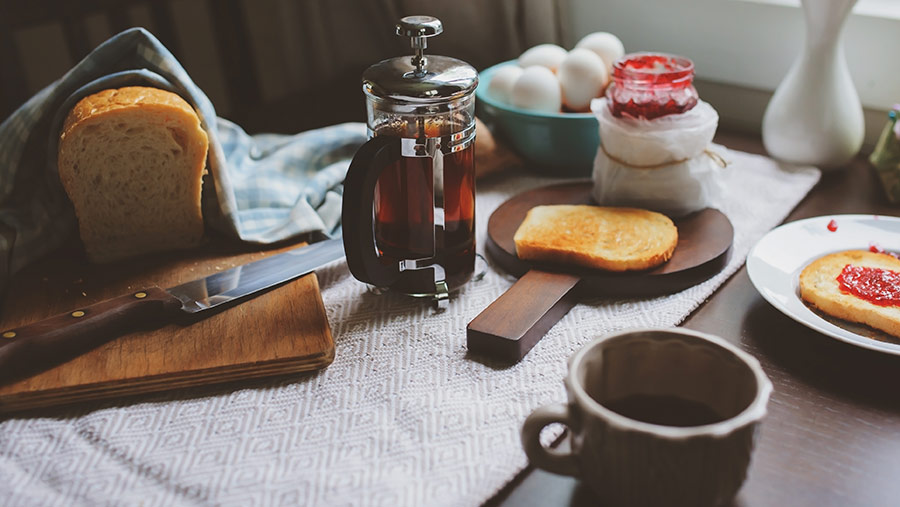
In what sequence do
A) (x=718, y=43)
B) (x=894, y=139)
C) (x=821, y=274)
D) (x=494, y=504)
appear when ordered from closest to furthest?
1. (x=494, y=504)
2. (x=821, y=274)
3. (x=894, y=139)
4. (x=718, y=43)

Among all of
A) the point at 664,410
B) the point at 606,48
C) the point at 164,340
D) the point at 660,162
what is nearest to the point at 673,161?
the point at 660,162

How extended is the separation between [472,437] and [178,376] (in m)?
0.31

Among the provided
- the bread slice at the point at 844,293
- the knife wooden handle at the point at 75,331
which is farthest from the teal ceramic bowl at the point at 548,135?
the knife wooden handle at the point at 75,331

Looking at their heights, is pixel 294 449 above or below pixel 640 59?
below

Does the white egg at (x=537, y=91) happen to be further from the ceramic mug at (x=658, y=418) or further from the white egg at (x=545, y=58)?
the ceramic mug at (x=658, y=418)

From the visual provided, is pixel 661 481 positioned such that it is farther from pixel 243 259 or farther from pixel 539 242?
pixel 243 259

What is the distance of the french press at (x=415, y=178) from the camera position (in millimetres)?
827

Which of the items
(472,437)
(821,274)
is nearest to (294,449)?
(472,437)

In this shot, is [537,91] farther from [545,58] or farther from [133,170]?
[133,170]

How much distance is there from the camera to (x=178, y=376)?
785 mm

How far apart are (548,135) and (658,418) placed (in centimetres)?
69

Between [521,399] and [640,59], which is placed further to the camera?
[640,59]

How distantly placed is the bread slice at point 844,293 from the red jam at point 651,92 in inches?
11.0

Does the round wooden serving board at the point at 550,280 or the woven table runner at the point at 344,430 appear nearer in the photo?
the woven table runner at the point at 344,430
